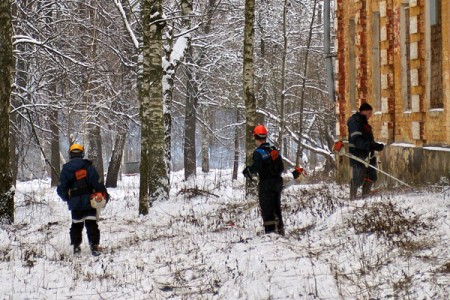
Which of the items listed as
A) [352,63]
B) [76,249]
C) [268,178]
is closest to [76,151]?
[76,249]

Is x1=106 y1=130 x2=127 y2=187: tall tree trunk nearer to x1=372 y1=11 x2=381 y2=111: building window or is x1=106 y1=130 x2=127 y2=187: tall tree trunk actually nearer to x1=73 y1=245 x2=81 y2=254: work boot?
x1=372 y1=11 x2=381 y2=111: building window

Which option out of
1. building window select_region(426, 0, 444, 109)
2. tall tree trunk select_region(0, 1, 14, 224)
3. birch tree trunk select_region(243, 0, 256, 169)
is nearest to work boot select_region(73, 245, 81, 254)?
tall tree trunk select_region(0, 1, 14, 224)

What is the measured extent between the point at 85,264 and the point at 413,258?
14.9 feet

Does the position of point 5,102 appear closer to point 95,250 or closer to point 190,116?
point 95,250

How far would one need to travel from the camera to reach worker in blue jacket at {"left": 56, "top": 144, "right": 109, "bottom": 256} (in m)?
12.3

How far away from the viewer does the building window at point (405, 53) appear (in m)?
19.0

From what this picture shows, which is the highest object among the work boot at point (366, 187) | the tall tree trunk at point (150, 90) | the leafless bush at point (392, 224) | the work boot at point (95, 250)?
the tall tree trunk at point (150, 90)

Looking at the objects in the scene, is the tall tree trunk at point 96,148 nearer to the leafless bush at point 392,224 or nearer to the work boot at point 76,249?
the work boot at point 76,249

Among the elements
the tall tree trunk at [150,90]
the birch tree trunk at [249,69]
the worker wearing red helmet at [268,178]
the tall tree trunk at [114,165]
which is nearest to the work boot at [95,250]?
the worker wearing red helmet at [268,178]

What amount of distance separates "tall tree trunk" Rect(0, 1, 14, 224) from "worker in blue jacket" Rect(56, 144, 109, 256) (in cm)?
332

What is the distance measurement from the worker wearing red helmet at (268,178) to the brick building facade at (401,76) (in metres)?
5.25

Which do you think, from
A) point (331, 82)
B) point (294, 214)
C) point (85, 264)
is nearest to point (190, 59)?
point (331, 82)

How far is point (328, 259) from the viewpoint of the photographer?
9.91 meters

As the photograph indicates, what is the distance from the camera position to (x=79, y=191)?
40.3ft
